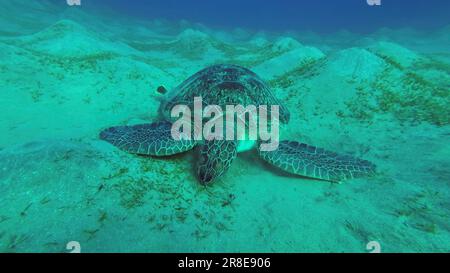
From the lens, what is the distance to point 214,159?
3.39 m

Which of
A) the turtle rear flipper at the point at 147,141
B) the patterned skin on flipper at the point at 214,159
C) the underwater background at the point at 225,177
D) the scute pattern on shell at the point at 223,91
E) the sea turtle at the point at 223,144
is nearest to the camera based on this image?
the underwater background at the point at 225,177

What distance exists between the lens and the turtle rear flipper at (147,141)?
3605mm

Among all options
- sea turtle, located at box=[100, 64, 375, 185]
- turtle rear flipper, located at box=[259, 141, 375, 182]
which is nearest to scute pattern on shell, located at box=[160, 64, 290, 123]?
sea turtle, located at box=[100, 64, 375, 185]

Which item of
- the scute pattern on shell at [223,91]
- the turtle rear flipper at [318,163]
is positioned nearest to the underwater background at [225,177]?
the turtle rear flipper at [318,163]

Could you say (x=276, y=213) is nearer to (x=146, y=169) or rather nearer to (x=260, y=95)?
(x=146, y=169)

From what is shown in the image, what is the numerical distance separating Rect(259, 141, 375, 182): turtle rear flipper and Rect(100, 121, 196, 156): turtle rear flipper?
4.68 feet

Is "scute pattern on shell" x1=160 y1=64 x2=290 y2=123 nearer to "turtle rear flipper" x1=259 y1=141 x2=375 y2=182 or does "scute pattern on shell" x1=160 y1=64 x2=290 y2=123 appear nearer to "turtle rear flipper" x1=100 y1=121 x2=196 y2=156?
"turtle rear flipper" x1=100 y1=121 x2=196 y2=156

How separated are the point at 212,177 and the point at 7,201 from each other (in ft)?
7.21

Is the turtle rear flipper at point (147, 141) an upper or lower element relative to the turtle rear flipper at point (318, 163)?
upper

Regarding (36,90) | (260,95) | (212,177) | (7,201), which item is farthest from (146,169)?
(36,90)

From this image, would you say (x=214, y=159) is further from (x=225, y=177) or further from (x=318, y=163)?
(x=318, y=163)

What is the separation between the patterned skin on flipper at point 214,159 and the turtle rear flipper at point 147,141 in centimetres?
41

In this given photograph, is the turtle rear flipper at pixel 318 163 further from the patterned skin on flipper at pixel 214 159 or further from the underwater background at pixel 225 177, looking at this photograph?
the patterned skin on flipper at pixel 214 159

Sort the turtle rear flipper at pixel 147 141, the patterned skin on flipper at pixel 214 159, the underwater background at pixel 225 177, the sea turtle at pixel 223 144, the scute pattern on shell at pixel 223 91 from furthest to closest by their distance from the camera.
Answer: the scute pattern on shell at pixel 223 91
the turtle rear flipper at pixel 147 141
the sea turtle at pixel 223 144
the patterned skin on flipper at pixel 214 159
the underwater background at pixel 225 177
